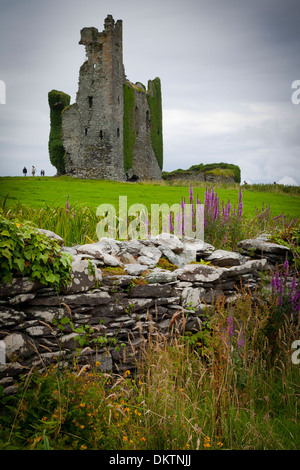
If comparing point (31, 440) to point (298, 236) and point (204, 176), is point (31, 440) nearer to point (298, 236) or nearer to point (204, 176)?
point (298, 236)

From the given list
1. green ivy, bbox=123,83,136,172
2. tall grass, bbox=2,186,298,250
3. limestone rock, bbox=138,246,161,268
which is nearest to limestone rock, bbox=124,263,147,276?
limestone rock, bbox=138,246,161,268

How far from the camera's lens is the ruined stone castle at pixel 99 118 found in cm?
3056

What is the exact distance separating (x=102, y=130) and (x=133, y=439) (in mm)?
30735

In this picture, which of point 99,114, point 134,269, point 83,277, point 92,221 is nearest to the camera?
point 83,277

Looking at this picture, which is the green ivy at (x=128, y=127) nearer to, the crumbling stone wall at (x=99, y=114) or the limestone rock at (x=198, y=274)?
the crumbling stone wall at (x=99, y=114)

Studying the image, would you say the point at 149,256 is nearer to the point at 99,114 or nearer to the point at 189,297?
the point at 189,297

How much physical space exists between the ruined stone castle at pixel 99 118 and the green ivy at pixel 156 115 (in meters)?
3.85

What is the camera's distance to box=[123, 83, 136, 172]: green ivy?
111 feet

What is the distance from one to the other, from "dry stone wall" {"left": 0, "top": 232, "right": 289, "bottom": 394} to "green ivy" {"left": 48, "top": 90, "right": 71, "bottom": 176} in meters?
31.1

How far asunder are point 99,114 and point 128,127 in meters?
4.23

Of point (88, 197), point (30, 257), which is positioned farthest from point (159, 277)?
point (88, 197)

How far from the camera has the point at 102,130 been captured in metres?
31.2

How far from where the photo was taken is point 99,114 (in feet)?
102
